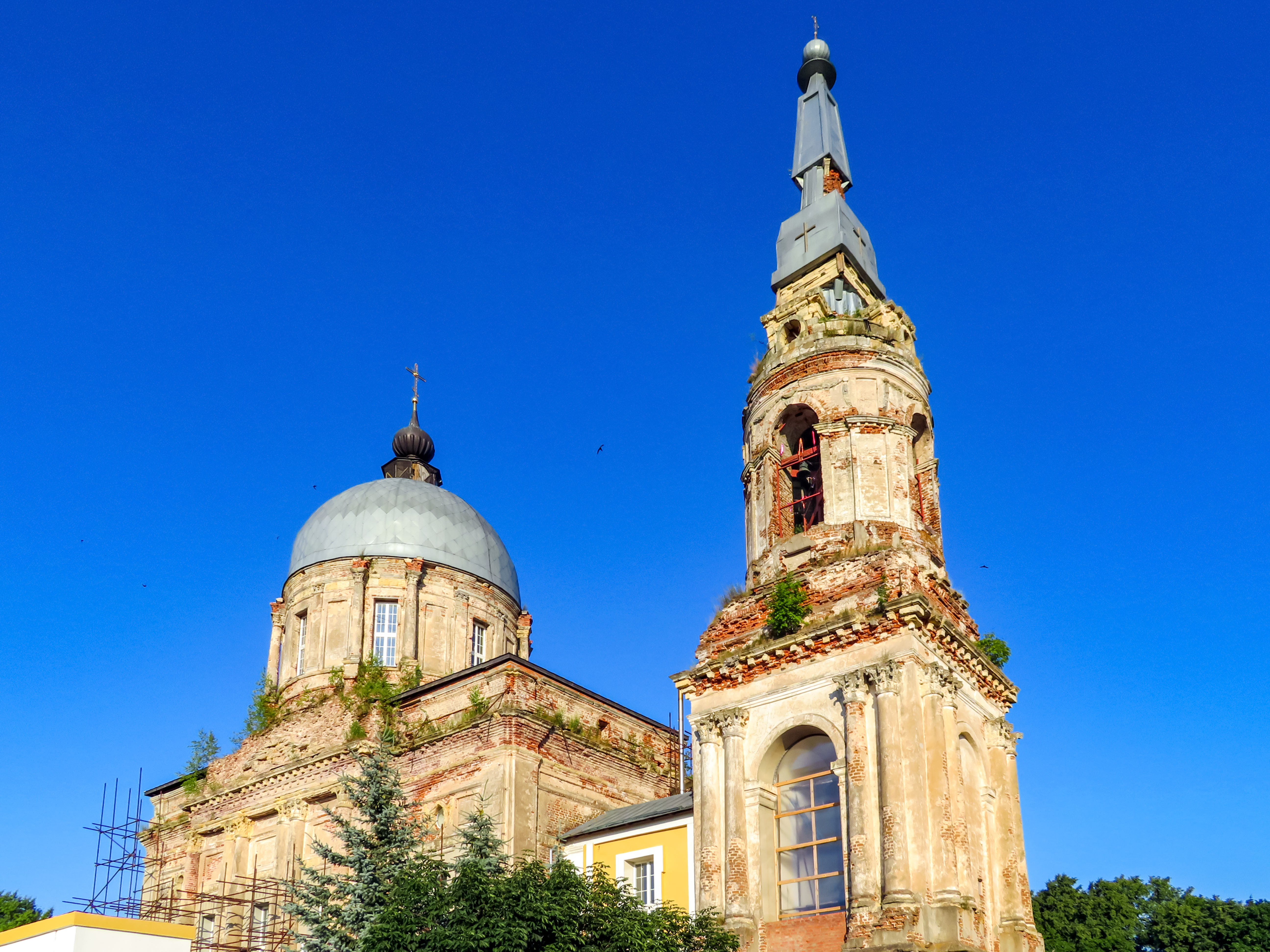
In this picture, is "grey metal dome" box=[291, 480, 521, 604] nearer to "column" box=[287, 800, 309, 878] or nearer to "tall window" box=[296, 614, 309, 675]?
"tall window" box=[296, 614, 309, 675]

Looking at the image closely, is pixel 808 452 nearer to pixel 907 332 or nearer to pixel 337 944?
pixel 907 332

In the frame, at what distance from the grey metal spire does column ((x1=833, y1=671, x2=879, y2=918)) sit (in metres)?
10.8

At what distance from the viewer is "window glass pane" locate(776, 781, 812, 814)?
69.2 feet

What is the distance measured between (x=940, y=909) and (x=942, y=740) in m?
2.59

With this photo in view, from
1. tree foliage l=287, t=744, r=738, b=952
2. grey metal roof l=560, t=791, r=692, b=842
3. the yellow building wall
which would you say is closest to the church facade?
grey metal roof l=560, t=791, r=692, b=842

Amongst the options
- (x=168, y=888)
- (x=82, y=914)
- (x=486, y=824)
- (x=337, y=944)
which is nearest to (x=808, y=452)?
(x=486, y=824)

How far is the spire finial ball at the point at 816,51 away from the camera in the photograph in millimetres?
33250

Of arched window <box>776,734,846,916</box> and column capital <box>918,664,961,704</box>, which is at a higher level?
column capital <box>918,664,961,704</box>

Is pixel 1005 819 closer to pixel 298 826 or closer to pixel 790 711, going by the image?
pixel 790 711

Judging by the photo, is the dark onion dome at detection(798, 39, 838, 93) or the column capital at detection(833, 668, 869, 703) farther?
the dark onion dome at detection(798, 39, 838, 93)

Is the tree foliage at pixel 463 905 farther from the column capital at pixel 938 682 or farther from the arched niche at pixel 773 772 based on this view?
the column capital at pixel 938 682

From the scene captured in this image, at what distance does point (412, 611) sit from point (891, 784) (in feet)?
59.2

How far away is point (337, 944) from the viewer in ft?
63.4

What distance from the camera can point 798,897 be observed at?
67.4 ft
